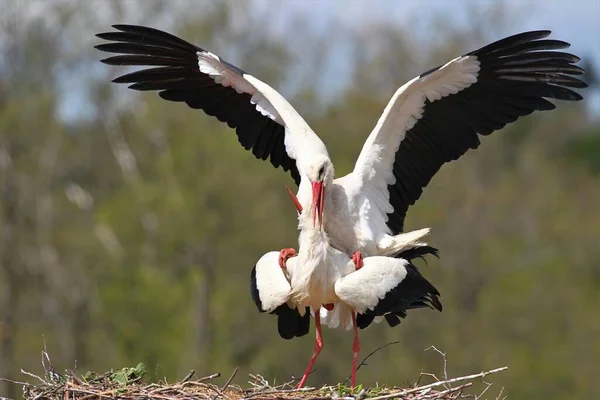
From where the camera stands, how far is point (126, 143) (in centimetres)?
3134

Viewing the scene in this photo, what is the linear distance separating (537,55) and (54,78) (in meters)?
20.8

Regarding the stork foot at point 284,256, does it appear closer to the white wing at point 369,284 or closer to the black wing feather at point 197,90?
the white wing at point 369,284

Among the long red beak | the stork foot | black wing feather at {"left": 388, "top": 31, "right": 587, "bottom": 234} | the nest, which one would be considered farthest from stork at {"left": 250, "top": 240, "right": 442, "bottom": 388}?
black wing feather at {"left": 388, "top": 31, "right": 587, "bottom": 234}

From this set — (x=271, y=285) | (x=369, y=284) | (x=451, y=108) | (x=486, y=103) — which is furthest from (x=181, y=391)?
(x=486, y=103)

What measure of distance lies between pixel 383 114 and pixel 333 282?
62.4 inches

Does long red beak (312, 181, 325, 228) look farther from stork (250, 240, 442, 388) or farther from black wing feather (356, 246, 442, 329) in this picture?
black wing feather (356, 246, 442, 329)

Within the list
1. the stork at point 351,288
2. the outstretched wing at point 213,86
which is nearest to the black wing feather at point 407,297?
the stork at point 351,288

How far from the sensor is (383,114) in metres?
9.48

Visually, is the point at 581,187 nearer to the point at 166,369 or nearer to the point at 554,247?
the point at 554,247

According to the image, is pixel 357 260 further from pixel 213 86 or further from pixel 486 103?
pixel 213 86

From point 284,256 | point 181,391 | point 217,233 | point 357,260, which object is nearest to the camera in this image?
point 181,391

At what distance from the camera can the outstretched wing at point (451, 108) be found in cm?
921

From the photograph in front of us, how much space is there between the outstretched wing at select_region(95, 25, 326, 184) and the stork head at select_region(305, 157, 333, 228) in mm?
679

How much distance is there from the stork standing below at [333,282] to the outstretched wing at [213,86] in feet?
3.53
